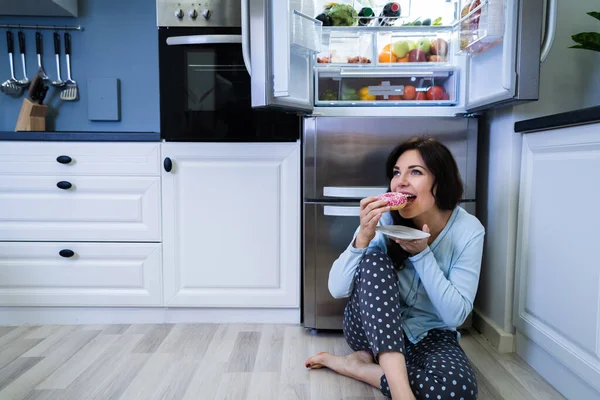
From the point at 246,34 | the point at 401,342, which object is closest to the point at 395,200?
Result: the point at 401,342

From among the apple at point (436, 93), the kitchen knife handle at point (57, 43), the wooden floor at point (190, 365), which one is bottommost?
the wooden floor at point (190, 365)

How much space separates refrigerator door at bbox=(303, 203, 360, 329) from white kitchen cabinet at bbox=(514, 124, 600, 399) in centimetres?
59

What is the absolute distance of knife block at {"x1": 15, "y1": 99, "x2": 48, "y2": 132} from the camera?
7.07 ft

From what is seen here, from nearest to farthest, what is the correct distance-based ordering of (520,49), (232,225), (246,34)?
(520,49), (246,34), (232,225)

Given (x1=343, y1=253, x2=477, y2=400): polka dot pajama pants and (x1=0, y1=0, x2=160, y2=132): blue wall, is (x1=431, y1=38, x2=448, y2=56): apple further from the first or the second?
(x1=0, y1=0, x2=160, y2=132): blue wall

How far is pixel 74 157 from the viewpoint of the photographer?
5.93 feet

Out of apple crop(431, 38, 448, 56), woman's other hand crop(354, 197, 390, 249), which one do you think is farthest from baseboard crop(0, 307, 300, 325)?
apple crop(431, 38, 448, 56)

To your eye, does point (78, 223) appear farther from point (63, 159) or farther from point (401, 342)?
point (401, 342)

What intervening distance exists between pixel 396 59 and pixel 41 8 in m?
1.71

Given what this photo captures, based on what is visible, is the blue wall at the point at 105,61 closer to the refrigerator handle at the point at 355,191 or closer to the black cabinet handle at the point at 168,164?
the black cabinet handle at the point at 168,164

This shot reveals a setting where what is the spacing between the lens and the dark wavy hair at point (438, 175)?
49.0 inches

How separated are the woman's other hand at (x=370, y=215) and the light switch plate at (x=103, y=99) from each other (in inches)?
66.1

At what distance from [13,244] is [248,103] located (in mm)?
1091

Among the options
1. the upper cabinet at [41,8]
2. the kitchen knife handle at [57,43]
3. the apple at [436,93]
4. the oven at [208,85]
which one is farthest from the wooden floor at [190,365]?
the upper cabinet at [41,8]
